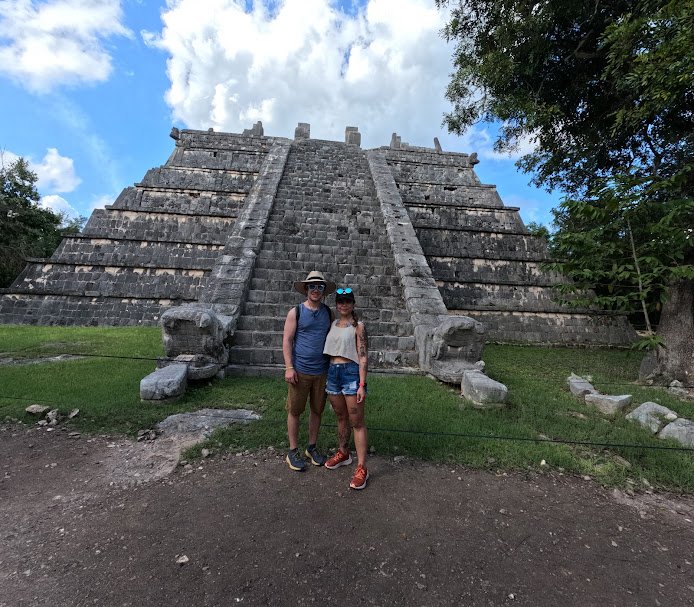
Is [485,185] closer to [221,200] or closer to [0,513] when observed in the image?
[221,200]

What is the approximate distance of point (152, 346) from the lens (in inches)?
301

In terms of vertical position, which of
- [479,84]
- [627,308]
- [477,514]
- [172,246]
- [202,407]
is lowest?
[477,514]

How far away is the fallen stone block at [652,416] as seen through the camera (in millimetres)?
4410

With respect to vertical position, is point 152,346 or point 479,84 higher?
point 479,84

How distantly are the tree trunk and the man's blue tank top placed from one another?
22.9ft

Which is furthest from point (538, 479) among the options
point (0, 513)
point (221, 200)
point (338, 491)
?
point (221, 200)

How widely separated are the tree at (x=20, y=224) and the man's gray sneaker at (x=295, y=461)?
17.6 metres

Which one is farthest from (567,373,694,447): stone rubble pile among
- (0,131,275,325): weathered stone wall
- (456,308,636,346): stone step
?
(0,131,275,325): weathered stone wall

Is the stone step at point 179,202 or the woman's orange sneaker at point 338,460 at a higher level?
the stone step at point 179,202

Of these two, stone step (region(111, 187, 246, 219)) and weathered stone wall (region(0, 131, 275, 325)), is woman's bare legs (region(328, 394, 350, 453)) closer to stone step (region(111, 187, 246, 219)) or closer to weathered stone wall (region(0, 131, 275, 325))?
weathered stone wall (region(0, 131, 275, 325))

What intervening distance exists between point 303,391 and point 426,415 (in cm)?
190

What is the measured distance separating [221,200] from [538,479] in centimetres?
1306

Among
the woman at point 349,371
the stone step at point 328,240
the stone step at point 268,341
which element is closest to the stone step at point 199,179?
the stone step at point 328,240

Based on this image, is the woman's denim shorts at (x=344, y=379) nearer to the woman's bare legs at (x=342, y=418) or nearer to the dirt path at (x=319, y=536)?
the woman's bare legs at (x=342, y=418)
